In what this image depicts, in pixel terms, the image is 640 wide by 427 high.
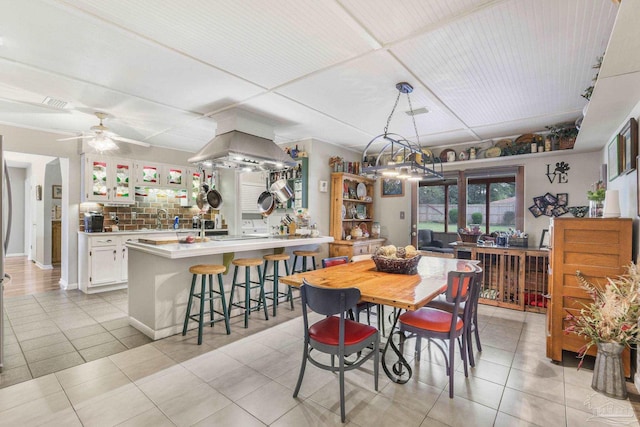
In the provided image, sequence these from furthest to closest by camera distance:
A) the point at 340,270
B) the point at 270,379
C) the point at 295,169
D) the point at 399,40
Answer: the point at 295,169 < the point at 340,270 < the point at 270,379 < the point at 399,40

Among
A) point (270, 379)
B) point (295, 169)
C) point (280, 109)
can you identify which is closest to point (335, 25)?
point (280, 109)

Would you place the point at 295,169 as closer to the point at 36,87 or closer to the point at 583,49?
the point at 36,87

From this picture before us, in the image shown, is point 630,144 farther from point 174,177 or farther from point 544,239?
point 174,177

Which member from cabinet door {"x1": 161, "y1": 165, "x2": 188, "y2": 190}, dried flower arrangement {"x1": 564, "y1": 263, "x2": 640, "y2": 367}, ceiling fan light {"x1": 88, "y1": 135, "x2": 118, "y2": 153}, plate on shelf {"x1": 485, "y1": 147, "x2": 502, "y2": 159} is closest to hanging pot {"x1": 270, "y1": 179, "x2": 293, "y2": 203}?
ceiling fan light {"x1": 88, "y1": 135, "x2": 118, "y2": 153}

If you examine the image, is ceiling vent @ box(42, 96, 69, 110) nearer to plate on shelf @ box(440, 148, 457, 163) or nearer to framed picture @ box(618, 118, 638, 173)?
plate on shelf @ box(440, 148, 457, 163)

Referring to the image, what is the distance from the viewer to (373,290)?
2.26 meters

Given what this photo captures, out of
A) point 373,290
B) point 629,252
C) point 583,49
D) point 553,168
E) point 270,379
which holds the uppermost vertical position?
point 583,49

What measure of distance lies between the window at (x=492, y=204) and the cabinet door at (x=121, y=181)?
21.1 feet

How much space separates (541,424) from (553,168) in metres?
3.99

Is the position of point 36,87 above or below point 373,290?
above

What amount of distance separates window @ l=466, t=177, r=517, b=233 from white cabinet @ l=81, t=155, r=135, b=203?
6.46 meters

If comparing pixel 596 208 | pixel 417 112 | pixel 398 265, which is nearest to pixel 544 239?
pixel 596 208

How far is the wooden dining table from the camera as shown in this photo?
208cm

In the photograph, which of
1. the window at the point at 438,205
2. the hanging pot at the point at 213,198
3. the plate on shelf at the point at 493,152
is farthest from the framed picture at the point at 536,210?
the hanging pot at the point at 213,198
